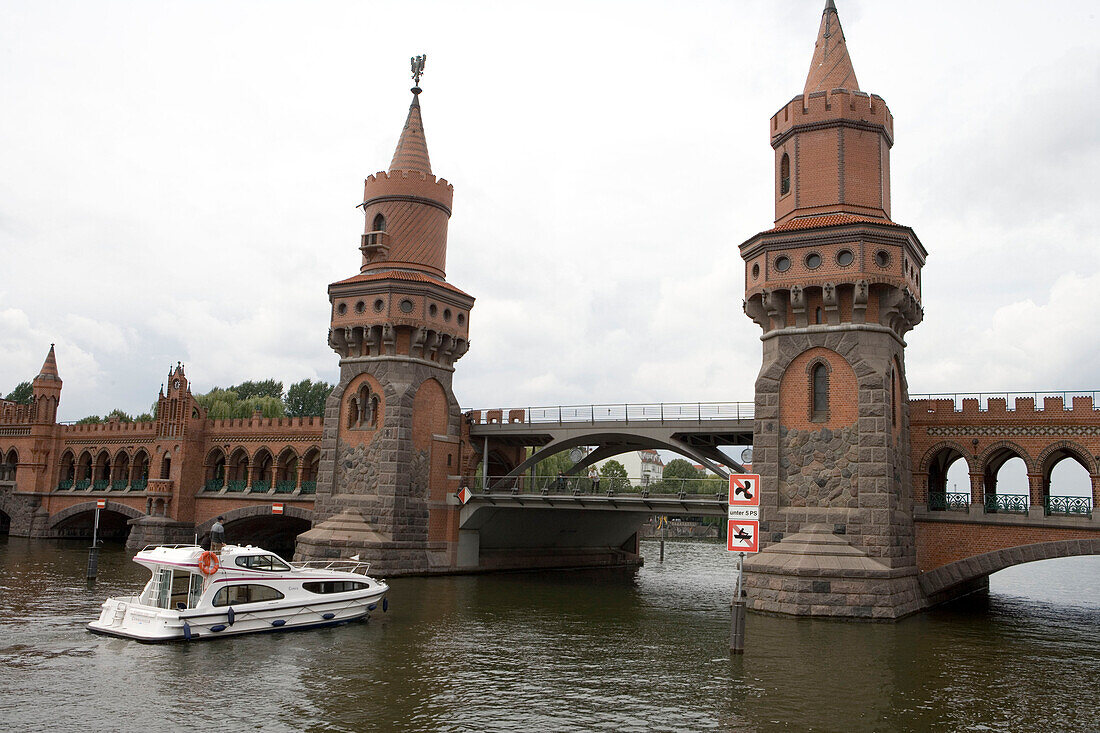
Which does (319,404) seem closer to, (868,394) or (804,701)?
(868,394)

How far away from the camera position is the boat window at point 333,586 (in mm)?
27062

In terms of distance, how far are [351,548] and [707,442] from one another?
17.3 meters

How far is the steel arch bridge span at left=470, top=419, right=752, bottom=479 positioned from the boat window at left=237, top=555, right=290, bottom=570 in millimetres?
16647

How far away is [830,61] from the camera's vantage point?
35.5m

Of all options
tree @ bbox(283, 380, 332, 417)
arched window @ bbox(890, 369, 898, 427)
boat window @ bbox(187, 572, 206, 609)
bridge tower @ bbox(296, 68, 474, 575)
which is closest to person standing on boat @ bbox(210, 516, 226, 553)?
boat window @ bbox(187, 572, 206, 609)

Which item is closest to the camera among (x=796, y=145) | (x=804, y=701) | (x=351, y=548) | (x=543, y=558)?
(x=804, y=701)

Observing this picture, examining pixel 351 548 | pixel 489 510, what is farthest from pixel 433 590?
pixel 489 510

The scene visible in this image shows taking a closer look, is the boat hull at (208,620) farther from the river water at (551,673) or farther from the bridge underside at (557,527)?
the bridge underside at (557,527)

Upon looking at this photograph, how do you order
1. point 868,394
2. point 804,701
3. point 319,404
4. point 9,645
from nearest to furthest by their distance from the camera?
point 804,701 → point 9,645 → point 868,394 → point 319,404

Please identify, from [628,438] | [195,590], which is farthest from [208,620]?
[628,438]

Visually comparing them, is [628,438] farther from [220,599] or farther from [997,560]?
[220,599]

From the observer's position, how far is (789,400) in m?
32.5

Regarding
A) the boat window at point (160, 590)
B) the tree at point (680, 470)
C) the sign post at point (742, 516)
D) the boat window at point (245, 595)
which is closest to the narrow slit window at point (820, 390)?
the sign post at point (742, 516)

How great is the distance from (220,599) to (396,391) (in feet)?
58.1
